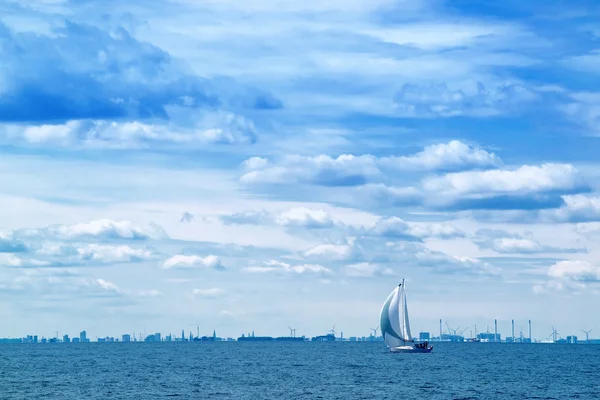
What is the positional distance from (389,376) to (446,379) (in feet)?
32.2

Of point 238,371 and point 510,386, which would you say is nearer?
point 510,386

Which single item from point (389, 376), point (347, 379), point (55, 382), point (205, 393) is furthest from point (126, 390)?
point (389, 376)

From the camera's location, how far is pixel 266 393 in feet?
375

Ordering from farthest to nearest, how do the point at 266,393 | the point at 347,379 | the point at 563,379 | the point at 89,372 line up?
the point at 89,372 < the point at 563,379 < the point at 347,379 < the point at 266,393

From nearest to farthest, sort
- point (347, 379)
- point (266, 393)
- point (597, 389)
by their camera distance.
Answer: point (266, 393), point (597, 389), point (347, 379)

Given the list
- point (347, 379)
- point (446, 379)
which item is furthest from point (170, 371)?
point (446, 379)

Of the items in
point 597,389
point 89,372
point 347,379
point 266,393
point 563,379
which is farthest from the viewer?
point 89,372

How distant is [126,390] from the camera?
120312 millimetres

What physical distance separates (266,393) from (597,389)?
49.7m

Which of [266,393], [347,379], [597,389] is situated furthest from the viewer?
[347,379]

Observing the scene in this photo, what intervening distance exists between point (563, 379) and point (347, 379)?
39057mm

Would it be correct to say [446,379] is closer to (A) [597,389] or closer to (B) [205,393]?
(A) [597,389]

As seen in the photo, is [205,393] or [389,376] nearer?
[205,393]

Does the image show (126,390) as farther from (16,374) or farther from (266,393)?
(16,374)
